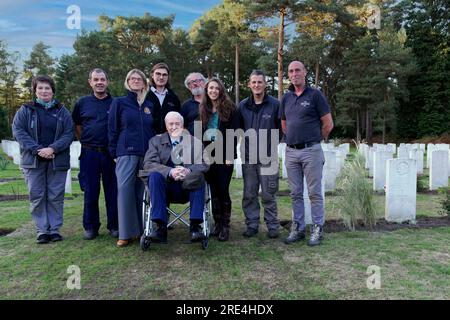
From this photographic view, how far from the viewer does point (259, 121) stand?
193 inches

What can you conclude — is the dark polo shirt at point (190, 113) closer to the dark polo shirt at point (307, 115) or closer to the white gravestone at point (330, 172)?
the dark polo shirt at point (307, 115)

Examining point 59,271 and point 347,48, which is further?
point 347,48

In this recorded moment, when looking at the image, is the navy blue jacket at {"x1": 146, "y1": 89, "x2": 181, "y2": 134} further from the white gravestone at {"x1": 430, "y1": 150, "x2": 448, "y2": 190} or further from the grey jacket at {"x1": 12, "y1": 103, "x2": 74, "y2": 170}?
the white gravestone at {"x1": 430, "y1": 150, "x2": 448, "y2": 190}

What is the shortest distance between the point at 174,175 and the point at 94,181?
127 cm

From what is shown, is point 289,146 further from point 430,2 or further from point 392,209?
point 430,2

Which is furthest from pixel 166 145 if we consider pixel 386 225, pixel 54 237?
pixel 386 225

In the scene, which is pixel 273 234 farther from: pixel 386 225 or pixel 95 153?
pixel 95 153

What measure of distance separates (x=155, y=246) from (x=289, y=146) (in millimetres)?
1951

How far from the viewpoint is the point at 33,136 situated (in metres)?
4.86

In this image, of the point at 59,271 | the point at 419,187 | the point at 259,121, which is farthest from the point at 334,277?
the point at 419,187

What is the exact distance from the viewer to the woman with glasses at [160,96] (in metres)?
4.85

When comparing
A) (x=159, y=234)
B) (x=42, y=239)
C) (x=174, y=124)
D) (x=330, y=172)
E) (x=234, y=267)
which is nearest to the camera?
(x=234, y=267)

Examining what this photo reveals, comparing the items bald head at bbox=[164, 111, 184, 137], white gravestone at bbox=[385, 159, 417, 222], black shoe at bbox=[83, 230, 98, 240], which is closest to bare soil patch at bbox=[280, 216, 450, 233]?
white gravestone at bbox=[385, 159, 417, 222]

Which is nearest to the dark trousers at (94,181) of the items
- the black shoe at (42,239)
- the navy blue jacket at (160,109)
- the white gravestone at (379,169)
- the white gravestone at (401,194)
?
the black shoe at (42,239)
